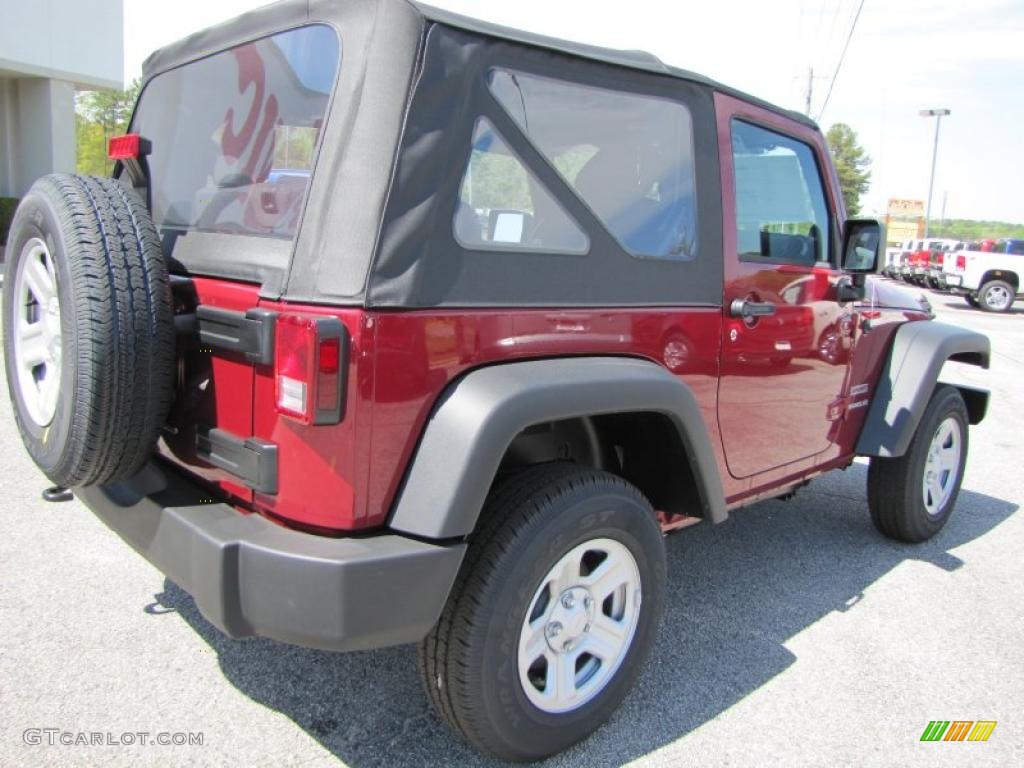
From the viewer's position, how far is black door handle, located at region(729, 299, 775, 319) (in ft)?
9.51

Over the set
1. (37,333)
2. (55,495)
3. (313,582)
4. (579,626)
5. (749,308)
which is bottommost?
(579,626)

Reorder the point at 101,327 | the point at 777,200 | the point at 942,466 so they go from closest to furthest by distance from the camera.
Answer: the point at 101,327, the point at 777,200, the point at 942,466

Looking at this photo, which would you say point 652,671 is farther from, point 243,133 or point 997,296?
point 997,296

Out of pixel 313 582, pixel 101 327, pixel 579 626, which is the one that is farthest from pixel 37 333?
pixel 579 626

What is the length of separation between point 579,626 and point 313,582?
0.87 meters

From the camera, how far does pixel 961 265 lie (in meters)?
20.1

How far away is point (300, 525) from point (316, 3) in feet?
4.51

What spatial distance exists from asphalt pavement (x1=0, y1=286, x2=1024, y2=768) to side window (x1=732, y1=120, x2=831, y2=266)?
1.47 m

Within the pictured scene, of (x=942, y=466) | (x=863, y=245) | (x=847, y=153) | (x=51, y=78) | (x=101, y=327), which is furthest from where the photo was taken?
(x=847, y=153)

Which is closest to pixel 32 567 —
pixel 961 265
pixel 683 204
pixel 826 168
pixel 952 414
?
pixel 683 204

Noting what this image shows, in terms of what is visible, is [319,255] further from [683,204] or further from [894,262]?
[894,262]

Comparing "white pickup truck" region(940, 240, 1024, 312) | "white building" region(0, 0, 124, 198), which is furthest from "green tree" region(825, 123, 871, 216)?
"white building" region(0, 0, 124, 198)

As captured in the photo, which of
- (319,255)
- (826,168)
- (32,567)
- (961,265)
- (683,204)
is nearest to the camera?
(319,255)

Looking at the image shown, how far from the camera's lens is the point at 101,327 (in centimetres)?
205
